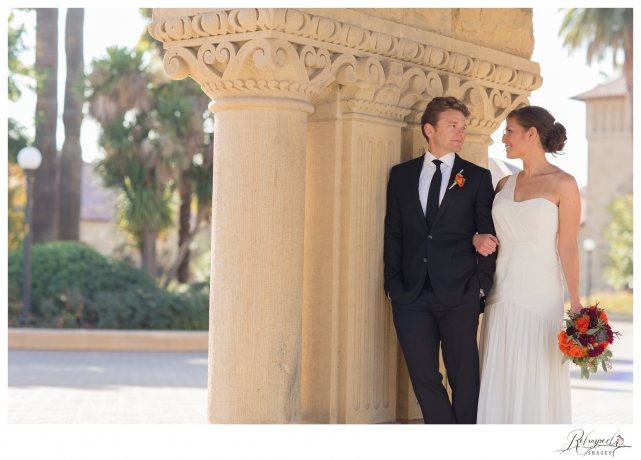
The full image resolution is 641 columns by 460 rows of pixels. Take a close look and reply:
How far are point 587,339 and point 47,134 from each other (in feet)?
51.2

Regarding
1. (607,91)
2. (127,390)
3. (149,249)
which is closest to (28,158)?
(127,390)

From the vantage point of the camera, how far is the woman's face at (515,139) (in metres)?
4.76

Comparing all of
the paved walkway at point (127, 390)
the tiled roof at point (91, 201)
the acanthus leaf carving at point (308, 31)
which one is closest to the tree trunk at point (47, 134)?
the paved walkway at point (127, 390)

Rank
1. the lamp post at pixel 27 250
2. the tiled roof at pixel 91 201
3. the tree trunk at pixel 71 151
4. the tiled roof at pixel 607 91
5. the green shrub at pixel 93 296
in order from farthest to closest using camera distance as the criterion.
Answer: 1. the tiled roof at pixel 607 91
2. the tiled roof at pixel 91 201
3. the tree trunk at pixel 71 151
4. the green shrub at pixel 93 296
5. the lamp post at pixel 27 250

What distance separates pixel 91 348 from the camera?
1332cm

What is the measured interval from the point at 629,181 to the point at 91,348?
36394 mm

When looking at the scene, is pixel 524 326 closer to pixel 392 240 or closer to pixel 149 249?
pixel 392 240

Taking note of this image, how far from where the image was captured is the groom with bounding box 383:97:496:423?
181 inches

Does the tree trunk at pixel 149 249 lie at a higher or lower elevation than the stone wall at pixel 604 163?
lower

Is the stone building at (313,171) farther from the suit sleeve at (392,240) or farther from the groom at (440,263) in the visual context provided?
the groom at (440,263)

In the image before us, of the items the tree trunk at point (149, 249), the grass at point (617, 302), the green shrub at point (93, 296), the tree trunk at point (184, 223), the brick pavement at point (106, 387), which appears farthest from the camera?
the grass at point (617, 302)

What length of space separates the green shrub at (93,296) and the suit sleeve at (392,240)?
10051 mm

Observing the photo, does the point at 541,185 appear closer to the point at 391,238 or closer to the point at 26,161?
the point at 391,238

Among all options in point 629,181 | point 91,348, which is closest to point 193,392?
point 91,348
